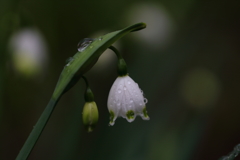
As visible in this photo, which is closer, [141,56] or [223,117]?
[141,56]

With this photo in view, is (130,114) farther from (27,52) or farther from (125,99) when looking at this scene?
(27,52)

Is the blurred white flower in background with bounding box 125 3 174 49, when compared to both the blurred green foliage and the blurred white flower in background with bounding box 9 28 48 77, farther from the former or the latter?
the blurred white flower in background with bounding box 9 28 48 77

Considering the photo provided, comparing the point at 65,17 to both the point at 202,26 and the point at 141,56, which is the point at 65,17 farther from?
the point at 202,26

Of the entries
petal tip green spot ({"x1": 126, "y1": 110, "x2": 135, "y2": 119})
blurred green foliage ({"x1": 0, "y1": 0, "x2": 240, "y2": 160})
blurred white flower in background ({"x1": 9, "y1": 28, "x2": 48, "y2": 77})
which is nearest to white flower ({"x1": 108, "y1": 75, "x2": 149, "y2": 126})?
petal tip green spot ({"x1": 126, "y1": 110, "x2": 135, "y2": 119})

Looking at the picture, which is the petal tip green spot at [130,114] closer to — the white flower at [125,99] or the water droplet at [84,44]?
the white flower at [125,99]

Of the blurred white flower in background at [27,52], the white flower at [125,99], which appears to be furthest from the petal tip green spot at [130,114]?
the blurred white flower in background at [27,52]

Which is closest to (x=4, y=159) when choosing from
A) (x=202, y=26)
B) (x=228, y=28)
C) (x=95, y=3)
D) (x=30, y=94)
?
(x=30, y=94)
